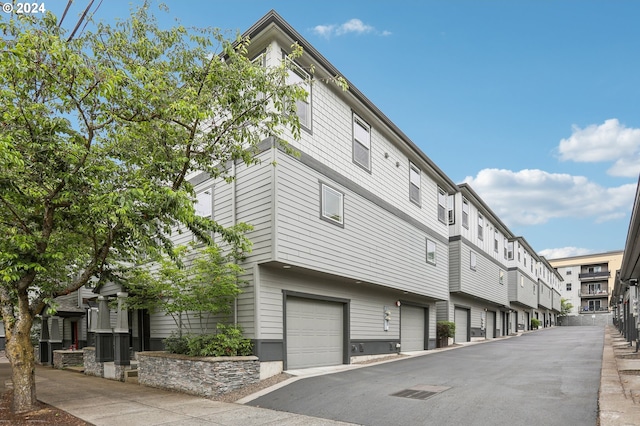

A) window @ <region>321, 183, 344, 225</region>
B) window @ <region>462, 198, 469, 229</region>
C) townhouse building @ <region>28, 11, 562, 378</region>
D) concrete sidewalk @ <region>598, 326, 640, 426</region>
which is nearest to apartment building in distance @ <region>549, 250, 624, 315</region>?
window @ <region>462, 198, 469, 229</region>

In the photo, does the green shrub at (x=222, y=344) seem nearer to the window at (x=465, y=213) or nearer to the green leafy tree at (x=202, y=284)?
the green leafy tree at (x=202, y=284)

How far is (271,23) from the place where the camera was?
12.0 metres

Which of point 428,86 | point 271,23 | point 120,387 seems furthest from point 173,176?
point 428,86

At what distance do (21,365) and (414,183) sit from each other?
15693 millimetres

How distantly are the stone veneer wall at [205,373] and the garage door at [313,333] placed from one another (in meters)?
1.84

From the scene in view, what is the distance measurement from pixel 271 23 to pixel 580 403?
435 inches

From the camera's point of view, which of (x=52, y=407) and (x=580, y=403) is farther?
(x=52, y=407)

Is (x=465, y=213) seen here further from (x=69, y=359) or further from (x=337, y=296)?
(x=69, y=359)

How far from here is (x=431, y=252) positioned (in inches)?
838

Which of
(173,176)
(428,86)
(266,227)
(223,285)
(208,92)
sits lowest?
(223,285)

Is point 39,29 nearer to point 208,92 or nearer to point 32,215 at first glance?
point 208,92

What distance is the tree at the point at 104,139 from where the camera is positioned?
8.20m

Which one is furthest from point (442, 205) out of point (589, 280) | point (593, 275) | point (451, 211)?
point (589, 280)

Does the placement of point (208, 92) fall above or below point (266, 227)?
above
